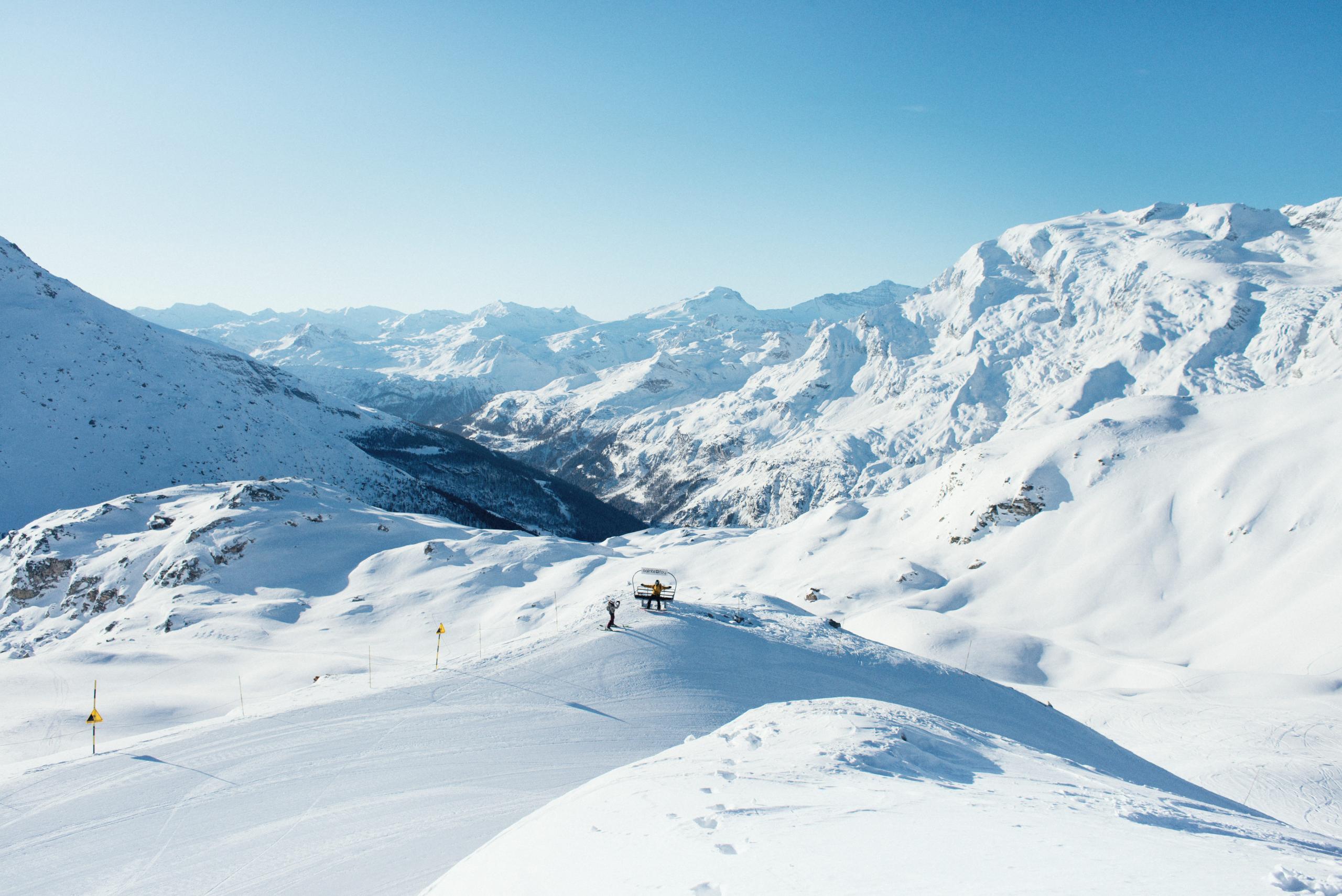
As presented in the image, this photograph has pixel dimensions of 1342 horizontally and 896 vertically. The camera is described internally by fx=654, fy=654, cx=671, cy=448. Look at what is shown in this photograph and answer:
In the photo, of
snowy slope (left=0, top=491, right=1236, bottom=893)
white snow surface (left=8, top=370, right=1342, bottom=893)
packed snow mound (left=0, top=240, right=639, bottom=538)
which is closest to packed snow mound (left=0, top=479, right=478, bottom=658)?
white snow surface (left=8, top=370, right=1342, bottom=893)

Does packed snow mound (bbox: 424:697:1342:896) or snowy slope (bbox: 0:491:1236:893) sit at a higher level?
packed snow mound (bbox: 424:697:1342:896)

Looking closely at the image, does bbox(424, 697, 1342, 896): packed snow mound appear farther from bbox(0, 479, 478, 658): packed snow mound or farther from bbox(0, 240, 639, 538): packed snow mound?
bbox(0, 240, 639, 538): packed snow mound

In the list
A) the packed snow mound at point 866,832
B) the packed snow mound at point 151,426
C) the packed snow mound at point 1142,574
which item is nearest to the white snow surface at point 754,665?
the packed snow mound at point 866,832

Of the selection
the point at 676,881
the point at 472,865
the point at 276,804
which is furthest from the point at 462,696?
the point at 676,881

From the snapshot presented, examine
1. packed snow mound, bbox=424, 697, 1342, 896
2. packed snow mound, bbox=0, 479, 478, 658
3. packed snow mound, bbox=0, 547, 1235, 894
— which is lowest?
packed snow mound, bbox=0, 479, 478, 658

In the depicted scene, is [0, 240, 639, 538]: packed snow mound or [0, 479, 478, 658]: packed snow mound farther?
[0, 240, 639, 538]: packed snow mound

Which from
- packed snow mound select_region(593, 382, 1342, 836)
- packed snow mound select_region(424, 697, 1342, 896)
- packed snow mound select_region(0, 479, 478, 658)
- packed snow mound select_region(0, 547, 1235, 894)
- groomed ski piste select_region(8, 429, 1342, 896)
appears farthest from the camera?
packed snow mound select_region(0, 479, 478, 658)

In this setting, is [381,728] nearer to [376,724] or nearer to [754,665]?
[376,724]
